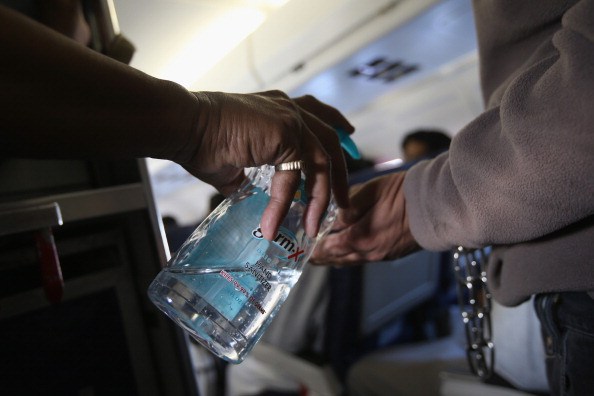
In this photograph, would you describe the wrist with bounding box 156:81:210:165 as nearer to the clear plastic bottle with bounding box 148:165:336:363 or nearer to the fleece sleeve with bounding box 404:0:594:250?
the clear plastic bottle with bounding box 148:165:336:363

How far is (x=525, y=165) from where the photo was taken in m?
0.52

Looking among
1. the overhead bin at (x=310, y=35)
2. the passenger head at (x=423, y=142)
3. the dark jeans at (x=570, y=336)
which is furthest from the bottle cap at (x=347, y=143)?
the passenger head at (x=423, y=142)

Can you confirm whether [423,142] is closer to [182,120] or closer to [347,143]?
[347,143]

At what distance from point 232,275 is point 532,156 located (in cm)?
44

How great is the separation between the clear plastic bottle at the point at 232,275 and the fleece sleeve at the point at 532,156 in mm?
266

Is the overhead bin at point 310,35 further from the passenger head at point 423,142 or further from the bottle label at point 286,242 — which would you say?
the passenger head at point 423,142

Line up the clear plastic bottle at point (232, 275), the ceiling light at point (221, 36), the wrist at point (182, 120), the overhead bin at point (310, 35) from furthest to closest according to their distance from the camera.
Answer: the overhead bin at point (310, 35) < the ceiling light at point (221, 36) < the clear plastic bottle at point (232, 275) < the wrist at point (182, 120)

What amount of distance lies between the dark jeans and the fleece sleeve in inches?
7.9

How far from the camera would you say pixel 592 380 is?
0.65 metres

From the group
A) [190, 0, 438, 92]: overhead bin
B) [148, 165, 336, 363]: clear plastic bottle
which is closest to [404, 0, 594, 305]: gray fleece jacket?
[148, 165, 336, 363]: clear plastic bottle

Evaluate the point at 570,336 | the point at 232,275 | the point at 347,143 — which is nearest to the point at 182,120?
the point at 232,275

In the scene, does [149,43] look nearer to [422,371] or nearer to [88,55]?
[88,55]

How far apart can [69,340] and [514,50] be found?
974 millimetres

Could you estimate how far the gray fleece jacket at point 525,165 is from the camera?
0.47 meters
